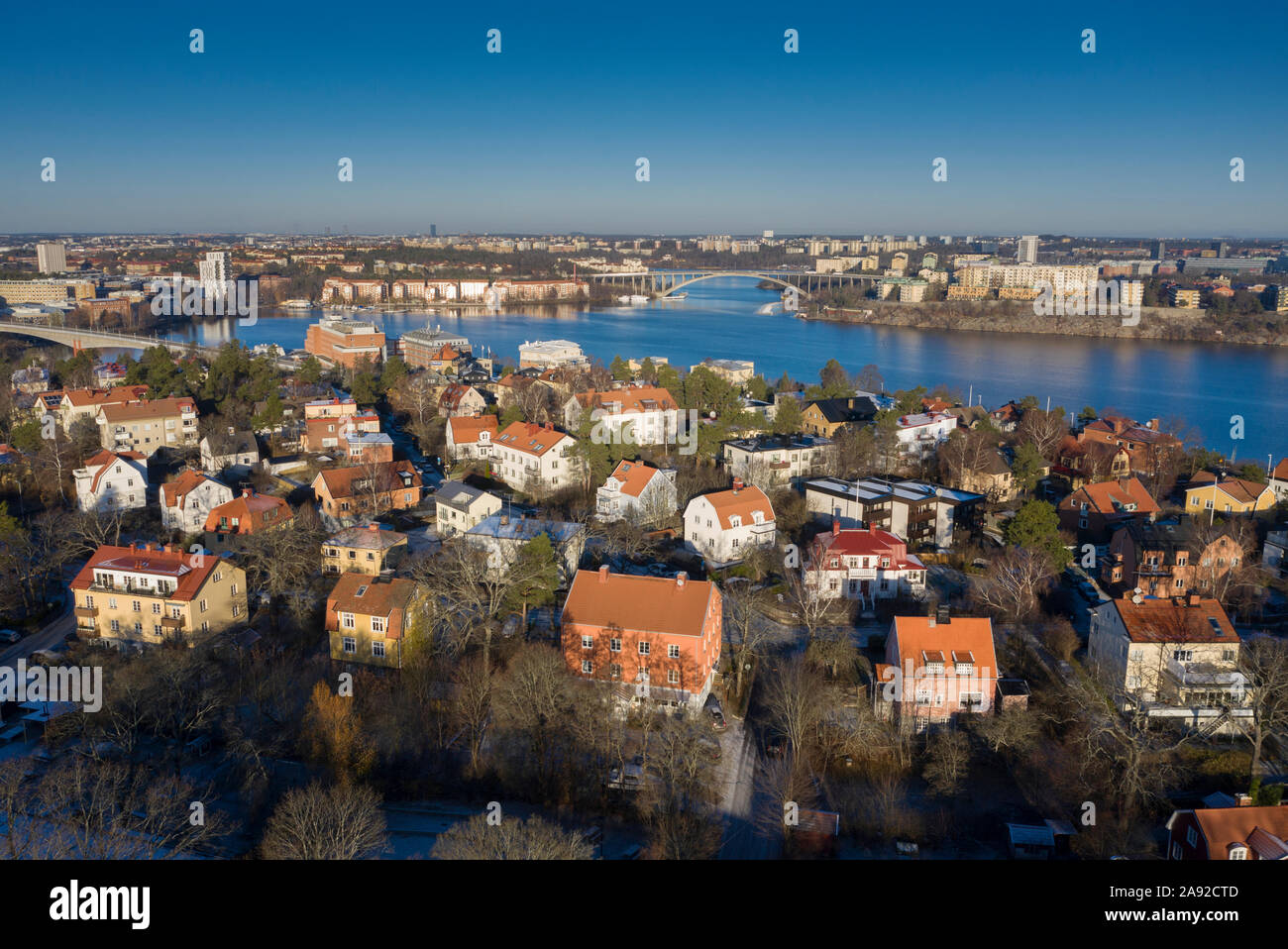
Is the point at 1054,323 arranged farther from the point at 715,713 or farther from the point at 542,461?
the point at 715,713

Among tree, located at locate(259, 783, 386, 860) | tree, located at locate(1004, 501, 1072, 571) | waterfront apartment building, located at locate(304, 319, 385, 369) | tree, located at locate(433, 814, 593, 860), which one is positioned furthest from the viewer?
waterfront apartment building, located at locate(304, 319, 385, 369)

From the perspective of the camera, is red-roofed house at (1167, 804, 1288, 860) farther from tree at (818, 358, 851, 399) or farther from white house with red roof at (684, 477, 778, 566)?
tree at (818, 358, 851, 399)

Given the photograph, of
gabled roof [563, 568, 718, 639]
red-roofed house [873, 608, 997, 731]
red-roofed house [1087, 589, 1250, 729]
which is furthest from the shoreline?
gabled roof [563, 568, 718, 639]

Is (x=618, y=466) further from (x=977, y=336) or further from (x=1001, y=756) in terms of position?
(x=977, y=336)

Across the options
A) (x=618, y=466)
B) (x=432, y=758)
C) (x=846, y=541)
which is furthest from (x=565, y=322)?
(x=432, y=758)

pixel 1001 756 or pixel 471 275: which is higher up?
pixel 471 275

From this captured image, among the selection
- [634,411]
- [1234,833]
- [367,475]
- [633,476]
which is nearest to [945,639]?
[1234,833]
